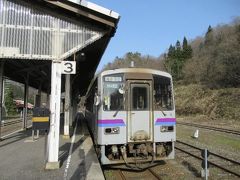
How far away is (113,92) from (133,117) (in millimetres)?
925

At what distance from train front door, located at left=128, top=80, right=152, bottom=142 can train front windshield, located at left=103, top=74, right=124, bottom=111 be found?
0.86ft

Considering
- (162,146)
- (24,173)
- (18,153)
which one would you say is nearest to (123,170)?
(162,146)

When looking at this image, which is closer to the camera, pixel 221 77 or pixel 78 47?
pixel 78 47

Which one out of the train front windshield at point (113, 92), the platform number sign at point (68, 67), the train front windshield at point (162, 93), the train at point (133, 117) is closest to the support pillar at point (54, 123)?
the platform number sign at point (68, 67)

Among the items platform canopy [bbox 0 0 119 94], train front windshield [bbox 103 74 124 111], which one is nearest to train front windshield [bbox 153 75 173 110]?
train front windshield [bbox 103 74 124 111]

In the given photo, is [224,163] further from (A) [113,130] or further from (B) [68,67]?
(B) [68,67]

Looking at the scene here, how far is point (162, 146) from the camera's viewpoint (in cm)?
922

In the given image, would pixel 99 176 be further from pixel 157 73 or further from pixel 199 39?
pixel 199 39

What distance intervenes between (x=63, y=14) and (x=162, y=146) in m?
4.81

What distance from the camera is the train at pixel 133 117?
884cm

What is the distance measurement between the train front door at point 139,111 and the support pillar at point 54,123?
2.02 meters

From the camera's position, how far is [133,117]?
898cm

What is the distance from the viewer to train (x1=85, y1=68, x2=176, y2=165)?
29.0 ft

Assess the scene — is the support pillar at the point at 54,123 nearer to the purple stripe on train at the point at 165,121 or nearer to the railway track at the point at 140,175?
the railway track at the point at 140,175
